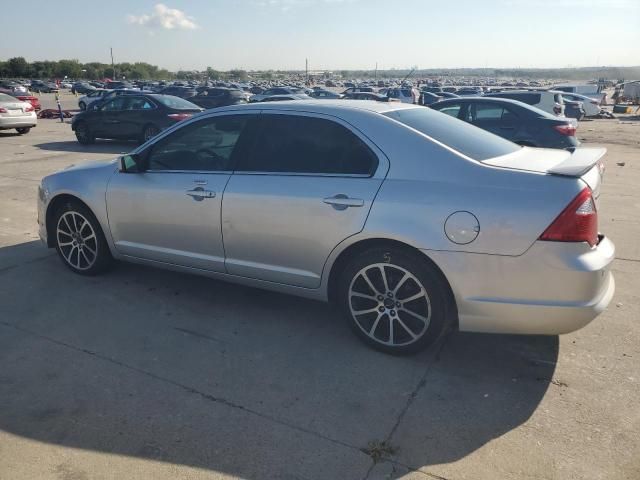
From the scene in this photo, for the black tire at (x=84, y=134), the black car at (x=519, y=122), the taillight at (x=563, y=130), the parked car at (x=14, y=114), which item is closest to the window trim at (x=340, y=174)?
the black car at (x=519, y=122)

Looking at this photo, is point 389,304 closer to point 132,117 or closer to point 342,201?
point 342,201

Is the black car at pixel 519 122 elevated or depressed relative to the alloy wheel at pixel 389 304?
elevated

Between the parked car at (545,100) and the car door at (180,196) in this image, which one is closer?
the car door at (180,196)

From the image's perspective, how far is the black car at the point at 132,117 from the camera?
14.5m

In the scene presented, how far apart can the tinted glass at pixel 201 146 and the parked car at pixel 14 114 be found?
15.4 meters

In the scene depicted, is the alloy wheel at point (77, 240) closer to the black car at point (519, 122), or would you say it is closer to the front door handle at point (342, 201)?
the front door handle at point (342, 201)

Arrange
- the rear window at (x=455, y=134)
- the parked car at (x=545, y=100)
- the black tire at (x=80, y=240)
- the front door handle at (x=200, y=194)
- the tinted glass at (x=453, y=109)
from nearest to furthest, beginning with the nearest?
the rear window at (x=455, y=134) < the front door handle at (x=200, y=194) < the black tire at (x=80, y=240) < the tinted glass at (x=453, y=109) < the parked car at (x=545, y=100)

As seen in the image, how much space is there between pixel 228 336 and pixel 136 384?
0.81 metres

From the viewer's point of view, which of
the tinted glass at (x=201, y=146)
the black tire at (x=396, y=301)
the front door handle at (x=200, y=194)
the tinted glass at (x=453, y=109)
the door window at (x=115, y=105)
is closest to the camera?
the black tire at (x=396, y=301)

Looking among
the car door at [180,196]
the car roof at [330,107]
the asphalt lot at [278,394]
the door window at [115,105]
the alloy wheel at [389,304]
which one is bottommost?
the asphalt lot at [278,394]

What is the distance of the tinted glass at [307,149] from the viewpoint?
3621 mm

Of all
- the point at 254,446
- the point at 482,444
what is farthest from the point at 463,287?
the point at 254,446

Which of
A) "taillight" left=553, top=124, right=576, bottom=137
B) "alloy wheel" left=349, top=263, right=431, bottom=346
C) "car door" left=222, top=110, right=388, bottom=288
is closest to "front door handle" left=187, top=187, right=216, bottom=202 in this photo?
"car door" left=222, top=110, right=388, bottom=288

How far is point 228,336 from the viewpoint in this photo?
3.91 metres
